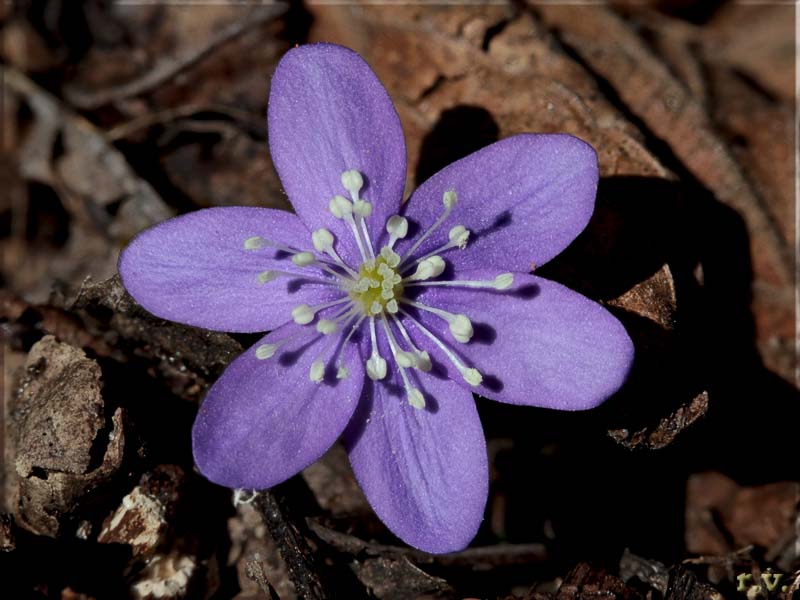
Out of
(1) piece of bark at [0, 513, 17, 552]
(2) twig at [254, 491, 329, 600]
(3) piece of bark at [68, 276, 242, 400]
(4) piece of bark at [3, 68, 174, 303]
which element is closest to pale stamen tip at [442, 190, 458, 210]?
(3) piece of bark at [68, 276, 242, 400]

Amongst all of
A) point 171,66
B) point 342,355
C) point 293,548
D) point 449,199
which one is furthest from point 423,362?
point 171,66

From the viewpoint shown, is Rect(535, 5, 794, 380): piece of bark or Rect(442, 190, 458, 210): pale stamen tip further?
Rect(535, 5, 794, 380): piece of bark

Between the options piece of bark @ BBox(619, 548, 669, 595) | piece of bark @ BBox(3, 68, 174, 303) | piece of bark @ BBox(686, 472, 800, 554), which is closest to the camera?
piece of bark @ BBox(619, 548, 669, 595)

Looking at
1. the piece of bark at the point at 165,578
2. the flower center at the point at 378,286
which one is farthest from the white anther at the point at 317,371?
the piece of bark at the point at 165,578

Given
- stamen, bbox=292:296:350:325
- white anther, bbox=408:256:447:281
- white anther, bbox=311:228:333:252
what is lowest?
stamen, bbox=292:296:350:325

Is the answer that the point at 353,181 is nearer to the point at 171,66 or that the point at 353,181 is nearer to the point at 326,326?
the point at 326,326

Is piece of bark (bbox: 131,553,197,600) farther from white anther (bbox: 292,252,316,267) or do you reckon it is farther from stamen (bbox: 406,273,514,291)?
stamen (bbox: 406,273,514,291)
